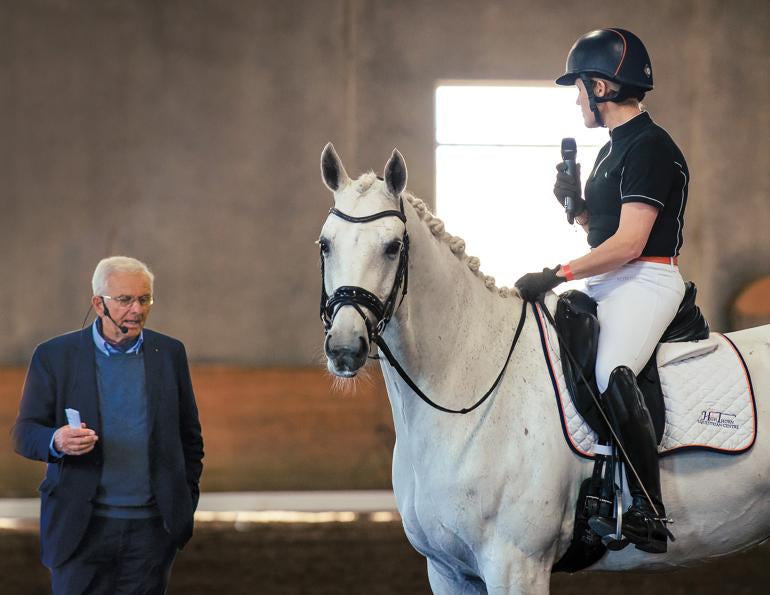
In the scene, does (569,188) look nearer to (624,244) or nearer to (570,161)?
(570,161)

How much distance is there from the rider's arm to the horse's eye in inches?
20.8

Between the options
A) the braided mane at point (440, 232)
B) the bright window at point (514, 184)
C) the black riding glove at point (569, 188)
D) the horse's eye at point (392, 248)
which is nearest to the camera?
the horse's eye at point (392, 248)

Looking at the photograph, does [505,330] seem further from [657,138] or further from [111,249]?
[111,249]

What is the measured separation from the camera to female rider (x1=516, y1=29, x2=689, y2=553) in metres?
2.40

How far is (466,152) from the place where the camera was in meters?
6.67

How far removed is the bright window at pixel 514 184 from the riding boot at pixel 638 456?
4.09m

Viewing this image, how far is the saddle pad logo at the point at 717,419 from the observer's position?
2.54 m

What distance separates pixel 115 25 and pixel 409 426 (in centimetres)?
526

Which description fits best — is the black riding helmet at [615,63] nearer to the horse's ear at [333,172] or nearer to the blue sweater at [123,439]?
the horse's ear at [333,172]

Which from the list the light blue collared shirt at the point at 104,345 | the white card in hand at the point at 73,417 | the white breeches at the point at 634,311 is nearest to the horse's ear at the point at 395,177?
the white breeches at the point at 634,311

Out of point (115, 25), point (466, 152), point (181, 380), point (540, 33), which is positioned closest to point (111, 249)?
point (115, 25)

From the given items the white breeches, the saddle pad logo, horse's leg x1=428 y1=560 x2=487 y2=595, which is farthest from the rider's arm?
horse's leg x1=428 y1=560 x2=487 y2=595

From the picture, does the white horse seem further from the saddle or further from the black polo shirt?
the black polo shirt

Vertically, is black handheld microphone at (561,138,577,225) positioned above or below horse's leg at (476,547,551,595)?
above
